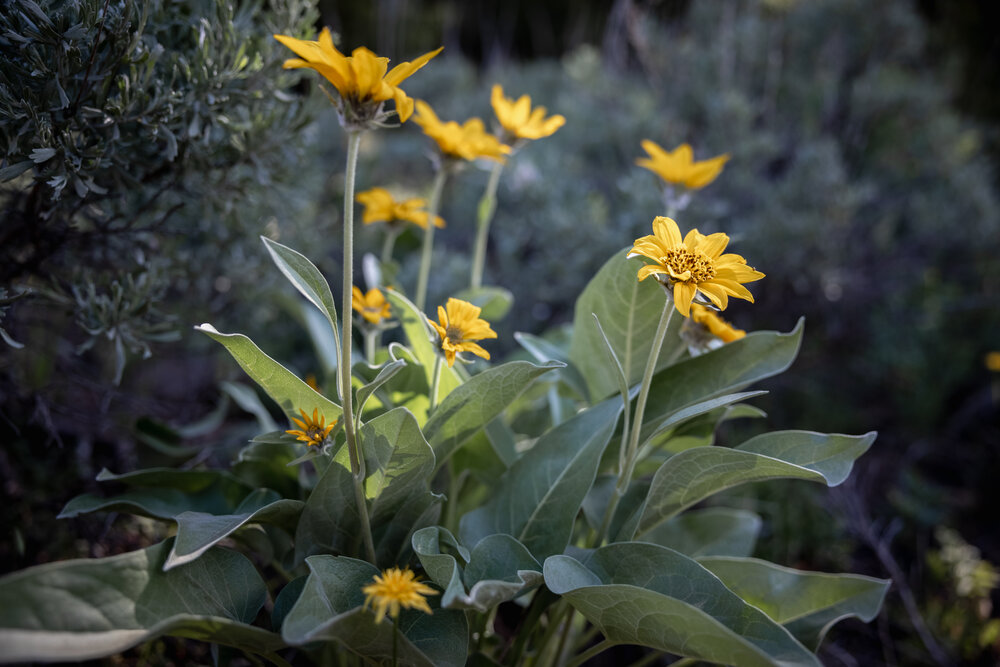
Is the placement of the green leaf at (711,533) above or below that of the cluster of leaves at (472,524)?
below

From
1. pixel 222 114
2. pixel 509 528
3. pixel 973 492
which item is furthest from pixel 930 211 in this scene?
pixel 222 114

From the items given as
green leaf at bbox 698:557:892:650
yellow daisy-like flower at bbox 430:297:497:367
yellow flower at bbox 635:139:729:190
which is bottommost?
green leaf at bbox 698:557:892:650

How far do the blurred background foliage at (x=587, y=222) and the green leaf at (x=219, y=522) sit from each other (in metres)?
0.38

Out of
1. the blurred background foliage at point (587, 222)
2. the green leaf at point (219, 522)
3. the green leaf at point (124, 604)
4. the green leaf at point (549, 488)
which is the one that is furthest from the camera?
the blurred background foliage at point (587, 222)

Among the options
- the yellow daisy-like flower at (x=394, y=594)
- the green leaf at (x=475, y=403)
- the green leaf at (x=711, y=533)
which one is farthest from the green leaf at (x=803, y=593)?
the yellow daisy-like flower at (x=394, y=594)

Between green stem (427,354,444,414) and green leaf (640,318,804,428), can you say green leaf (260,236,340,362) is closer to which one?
green stem (427,354,444,414)

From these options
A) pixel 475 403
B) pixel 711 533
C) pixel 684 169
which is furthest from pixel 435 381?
pixel 711 533

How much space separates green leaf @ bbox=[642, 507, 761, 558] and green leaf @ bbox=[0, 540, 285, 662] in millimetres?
934

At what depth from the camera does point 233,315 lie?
78.2 inches

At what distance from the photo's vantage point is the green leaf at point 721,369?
1225 millimetres

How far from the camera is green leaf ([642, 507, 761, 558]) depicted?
1559 mm

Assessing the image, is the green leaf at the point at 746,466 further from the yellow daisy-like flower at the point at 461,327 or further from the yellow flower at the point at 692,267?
the yellow daisy-like flower at the point at 461,327

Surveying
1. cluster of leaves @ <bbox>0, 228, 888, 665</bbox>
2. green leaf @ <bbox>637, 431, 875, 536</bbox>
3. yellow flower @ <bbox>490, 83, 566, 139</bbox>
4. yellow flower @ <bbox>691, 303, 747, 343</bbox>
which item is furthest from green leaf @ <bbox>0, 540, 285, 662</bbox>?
yellow flower @ <bbox>490, 83, 566, 139</bbox>

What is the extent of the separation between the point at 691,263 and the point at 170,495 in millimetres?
985
